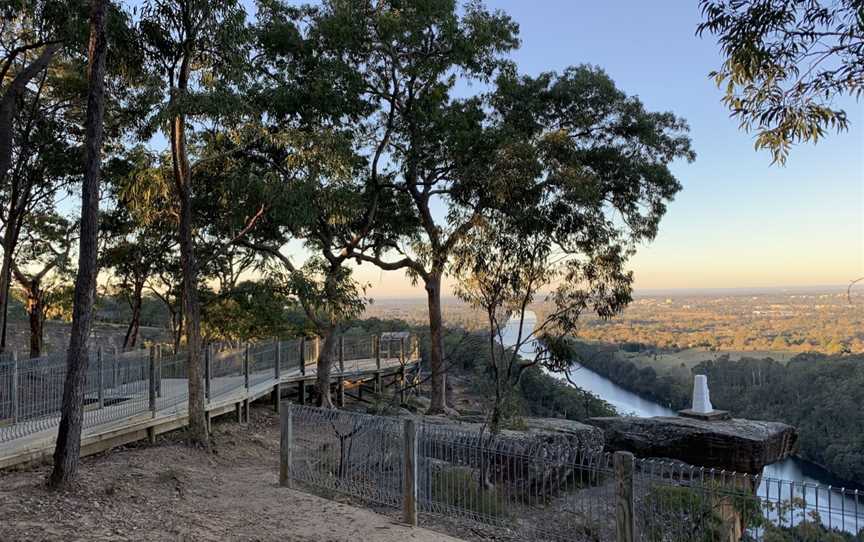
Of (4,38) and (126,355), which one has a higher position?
(4,38)

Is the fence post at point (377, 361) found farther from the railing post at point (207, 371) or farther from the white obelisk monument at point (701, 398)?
the white obelisk monument at point (701, 398)

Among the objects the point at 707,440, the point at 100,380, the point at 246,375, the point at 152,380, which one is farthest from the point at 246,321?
the point at 707,440

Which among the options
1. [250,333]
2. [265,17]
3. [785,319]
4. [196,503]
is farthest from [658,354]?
[196,503]

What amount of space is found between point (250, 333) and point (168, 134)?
45.6ft

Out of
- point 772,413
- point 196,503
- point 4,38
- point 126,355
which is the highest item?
point 4,38

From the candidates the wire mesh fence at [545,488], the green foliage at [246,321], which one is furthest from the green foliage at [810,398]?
the wire mesh fence at [545,488]

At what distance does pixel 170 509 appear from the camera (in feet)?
25.4

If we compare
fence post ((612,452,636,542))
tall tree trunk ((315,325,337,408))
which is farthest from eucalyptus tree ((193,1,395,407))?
fence post ((612,452,636,542))

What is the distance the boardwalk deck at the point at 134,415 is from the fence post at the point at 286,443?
10.7 feet

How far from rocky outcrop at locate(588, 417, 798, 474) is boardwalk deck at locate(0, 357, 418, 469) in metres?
10.6

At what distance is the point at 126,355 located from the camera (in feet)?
40.4

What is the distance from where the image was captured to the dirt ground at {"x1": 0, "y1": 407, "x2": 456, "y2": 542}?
6691 mm

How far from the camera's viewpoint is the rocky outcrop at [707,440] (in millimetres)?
15883

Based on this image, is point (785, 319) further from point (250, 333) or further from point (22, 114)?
point (22, 114)
